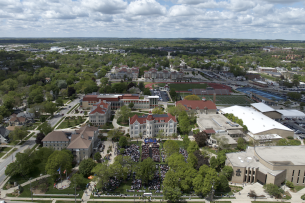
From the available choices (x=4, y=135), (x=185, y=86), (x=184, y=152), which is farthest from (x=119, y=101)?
(x=185, y=86)

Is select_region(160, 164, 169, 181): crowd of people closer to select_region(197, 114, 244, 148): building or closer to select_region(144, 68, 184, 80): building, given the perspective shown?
select_region(197, 114, 244, 148): building

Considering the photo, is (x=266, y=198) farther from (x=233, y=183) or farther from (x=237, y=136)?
(x=237, y=136)

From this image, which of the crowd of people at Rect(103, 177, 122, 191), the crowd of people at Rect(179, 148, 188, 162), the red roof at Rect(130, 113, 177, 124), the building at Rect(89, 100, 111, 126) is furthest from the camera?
the building at Rect(89, 100, 111, 126)

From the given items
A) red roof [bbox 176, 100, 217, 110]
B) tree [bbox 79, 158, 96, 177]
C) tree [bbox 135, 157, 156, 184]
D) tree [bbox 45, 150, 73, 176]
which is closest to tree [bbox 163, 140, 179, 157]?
tree [bbox 135, 157, 156, 184]

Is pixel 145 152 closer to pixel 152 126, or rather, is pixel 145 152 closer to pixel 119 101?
pixel 152 126

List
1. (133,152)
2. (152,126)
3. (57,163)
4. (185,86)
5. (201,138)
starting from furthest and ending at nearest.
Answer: (185,86) < (152,126) < (201,138) < (133,152) < (57,163)

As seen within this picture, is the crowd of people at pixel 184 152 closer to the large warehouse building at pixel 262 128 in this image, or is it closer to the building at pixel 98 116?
the large warehouse building at pixel 262 128

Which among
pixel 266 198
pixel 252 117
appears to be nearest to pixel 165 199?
pixel 266 198
